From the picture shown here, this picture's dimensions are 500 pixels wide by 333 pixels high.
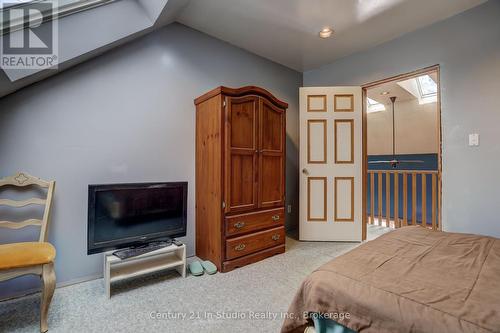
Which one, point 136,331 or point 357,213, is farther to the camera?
point 357,213

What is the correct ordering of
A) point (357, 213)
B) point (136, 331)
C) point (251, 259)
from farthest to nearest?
point (357, 213) → point (251, 259) → point (136, 331)

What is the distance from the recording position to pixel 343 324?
869mm

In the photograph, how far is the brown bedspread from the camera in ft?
2.31

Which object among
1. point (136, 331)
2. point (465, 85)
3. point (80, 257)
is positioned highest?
point (465, 85)

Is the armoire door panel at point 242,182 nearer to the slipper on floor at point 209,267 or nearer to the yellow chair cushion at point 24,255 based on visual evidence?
the slipper on floor at point 209,267

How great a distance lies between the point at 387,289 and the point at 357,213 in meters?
2.45

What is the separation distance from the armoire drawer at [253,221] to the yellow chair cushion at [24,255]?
1.30 metres

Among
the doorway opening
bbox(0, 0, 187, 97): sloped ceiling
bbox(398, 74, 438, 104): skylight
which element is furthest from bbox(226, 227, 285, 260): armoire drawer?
bbox(398, 74, 438, 104): skylight

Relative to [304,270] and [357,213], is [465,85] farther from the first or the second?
[304,270]

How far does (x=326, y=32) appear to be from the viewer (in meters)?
2.68

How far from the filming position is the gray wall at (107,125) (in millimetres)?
1833

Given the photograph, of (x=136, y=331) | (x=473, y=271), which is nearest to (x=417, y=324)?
(x=473, y=271)

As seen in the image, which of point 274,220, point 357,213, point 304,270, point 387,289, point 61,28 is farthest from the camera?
point 357,213

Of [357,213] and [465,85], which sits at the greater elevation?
[465,85]
